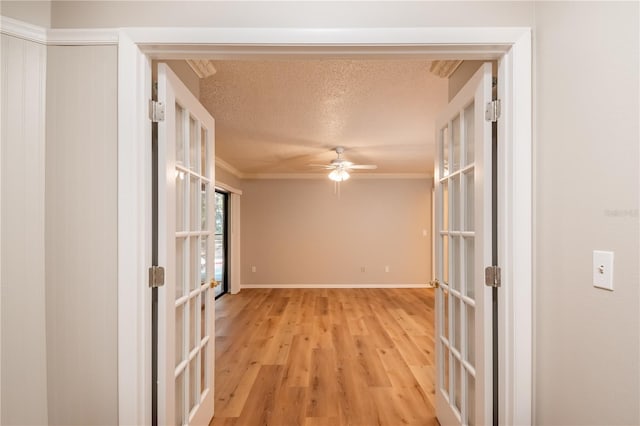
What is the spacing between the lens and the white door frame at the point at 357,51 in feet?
4.07

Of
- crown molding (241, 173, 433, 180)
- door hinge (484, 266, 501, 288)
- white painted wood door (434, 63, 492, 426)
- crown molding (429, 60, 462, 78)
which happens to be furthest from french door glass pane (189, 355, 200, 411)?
crown molding (241, 173, 433, 180)

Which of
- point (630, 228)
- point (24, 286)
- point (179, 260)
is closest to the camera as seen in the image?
point (630, 228)

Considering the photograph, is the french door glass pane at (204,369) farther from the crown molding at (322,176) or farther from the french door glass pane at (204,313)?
the crown molding at (322,176)

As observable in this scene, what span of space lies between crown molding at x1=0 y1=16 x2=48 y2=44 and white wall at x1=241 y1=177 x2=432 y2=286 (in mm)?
5749

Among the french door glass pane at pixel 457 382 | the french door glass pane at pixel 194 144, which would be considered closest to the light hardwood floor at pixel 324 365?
the french door glass pane at pixel 457 382

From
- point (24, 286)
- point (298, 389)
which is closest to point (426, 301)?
point (298, 389)

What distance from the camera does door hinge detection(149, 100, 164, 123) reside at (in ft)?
4.44

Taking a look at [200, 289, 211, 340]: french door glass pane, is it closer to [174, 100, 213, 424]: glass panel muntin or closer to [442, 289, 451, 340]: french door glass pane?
[174, 100, 213, 424]: glass panel muntin

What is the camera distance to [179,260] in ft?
5.22

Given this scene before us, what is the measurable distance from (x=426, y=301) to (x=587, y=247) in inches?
195

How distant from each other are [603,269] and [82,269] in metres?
1.78

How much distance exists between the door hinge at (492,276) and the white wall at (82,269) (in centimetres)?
149

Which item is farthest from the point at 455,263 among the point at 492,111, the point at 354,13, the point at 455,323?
the point at 354,13

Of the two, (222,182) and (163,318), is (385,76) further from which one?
(222,182)
